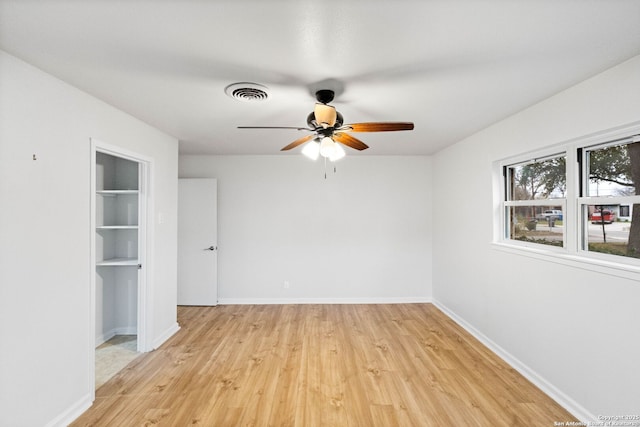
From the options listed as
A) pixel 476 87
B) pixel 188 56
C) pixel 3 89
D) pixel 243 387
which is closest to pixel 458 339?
pixel 243 387

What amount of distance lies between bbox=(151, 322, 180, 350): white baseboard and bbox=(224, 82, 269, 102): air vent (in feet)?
A: 8.96

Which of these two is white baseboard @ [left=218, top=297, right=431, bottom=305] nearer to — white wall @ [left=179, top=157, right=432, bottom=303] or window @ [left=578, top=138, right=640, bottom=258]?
white wall @ [left=179, top=157, right=432, bottom=303]

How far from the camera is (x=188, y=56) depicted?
173cm

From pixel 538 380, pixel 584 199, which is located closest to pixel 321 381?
pixel 538 380

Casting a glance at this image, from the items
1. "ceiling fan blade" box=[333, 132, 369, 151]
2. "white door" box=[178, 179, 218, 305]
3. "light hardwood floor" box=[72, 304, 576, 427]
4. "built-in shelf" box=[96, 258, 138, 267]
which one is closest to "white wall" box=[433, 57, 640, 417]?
"light hardwood floor" box=[72, 304, 576, 427]

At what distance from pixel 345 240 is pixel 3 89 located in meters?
3.97

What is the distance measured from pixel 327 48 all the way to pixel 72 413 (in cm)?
300

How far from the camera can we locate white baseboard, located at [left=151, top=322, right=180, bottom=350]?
321 cm

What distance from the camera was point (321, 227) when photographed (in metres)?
4.76

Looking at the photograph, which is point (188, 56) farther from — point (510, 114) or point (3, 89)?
point (510, 114)

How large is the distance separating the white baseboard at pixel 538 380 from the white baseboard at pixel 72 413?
358 centimetres

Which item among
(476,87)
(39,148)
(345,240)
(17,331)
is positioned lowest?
(17,331)

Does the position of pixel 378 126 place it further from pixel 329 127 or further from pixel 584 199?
pixel 584 199

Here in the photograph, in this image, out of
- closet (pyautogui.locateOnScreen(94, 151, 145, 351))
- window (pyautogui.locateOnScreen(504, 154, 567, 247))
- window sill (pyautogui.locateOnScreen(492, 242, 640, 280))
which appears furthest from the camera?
closet (pyautogui.locateOnScreen(94, 151, 145, 351))
